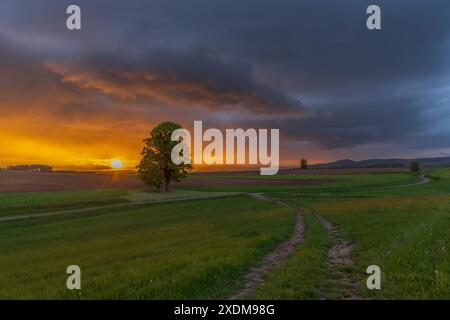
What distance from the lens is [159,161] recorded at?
77.2 meters

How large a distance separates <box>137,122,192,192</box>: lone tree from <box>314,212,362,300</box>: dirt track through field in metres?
61.9

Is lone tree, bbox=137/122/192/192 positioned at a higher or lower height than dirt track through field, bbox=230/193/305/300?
higher

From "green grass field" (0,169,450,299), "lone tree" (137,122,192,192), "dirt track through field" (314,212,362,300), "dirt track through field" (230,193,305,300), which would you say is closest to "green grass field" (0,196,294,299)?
"green grass field" (0,169,450,299)

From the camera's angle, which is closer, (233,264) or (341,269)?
(341,269)

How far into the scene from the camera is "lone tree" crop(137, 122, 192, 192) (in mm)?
76375

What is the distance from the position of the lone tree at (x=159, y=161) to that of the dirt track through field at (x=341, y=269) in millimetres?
61886

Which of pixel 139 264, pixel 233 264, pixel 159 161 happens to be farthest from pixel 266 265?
pixel 159 161

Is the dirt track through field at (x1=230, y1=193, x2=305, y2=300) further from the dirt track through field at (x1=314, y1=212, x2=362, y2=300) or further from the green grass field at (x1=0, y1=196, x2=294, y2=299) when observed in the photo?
the dirt track through field at (x1=314, y1=212, x2=362, y2=300)

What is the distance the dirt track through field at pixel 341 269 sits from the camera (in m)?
9.59

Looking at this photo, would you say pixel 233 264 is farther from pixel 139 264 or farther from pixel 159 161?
pixel 159 161

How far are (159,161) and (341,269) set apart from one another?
68.7 meters
